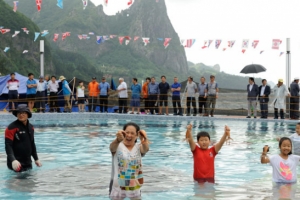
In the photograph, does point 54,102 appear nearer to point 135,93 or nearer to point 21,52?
point 135,93

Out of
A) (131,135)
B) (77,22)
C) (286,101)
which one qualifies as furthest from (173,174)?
(77,22)

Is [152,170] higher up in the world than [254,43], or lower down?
lower down

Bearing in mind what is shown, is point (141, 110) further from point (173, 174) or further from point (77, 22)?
point (77, 22)

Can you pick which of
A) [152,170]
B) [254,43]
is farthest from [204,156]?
[254,43]

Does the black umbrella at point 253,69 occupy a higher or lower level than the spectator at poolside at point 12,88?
higher

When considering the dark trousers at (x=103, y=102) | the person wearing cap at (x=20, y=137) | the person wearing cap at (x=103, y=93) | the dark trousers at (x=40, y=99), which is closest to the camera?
the person wearing cap at (x=20, y=137)

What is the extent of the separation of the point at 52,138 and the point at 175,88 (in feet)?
25.8

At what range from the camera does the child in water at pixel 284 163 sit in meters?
7.04

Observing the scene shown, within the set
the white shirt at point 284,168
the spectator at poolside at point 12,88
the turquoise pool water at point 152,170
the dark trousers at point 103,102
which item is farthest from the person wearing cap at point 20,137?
the dark trousers at point 103,102

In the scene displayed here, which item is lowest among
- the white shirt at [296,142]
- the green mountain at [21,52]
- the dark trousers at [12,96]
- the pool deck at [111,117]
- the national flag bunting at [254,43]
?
the white shirt at [296,142]

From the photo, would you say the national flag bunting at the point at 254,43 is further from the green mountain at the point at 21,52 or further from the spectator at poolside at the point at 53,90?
the green mountain at the point at 21,52

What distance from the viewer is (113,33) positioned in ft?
600

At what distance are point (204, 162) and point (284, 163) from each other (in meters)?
1.10

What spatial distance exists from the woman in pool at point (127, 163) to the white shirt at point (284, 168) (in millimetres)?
2536
